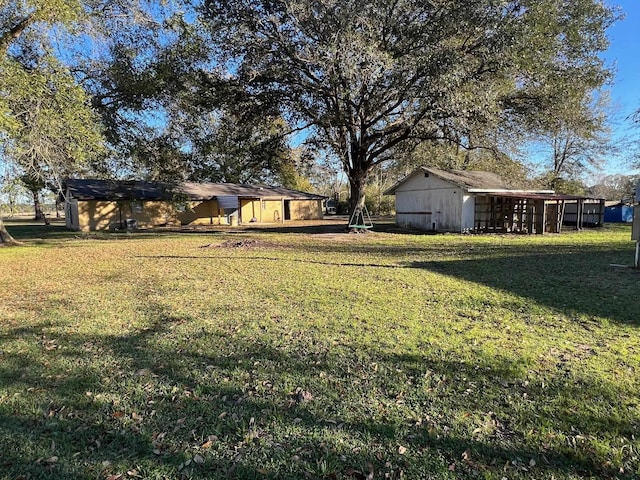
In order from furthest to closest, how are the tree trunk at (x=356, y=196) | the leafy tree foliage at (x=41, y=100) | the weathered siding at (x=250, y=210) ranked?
the weathered siding at (x=250, y=210), the tree trunk at (x=356, y=196), the leafy tree foliage at (x=41, y=100)

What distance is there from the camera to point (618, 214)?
98.2ft

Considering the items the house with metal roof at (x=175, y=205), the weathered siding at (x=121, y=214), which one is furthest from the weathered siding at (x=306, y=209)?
the weathered siding at (x=121, y=214)

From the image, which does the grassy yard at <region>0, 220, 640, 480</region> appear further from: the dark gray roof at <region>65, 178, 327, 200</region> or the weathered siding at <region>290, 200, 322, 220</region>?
the weathered siding at <region>290, 200, 322, 220</region>

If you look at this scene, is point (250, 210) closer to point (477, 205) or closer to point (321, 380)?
point (477, 205)

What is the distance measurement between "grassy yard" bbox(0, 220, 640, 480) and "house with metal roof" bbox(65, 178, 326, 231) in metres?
15.0

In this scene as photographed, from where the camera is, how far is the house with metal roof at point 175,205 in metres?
25.3

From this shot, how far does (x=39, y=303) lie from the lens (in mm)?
6438

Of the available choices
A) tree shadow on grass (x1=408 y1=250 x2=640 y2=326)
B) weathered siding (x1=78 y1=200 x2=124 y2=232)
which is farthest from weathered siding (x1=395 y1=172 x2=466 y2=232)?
weathered siding (x1=78 y1=200 x2=124 y2=232)

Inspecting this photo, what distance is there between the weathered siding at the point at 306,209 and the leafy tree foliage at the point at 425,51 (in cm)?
1899

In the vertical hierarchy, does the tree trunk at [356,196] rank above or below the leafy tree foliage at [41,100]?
below

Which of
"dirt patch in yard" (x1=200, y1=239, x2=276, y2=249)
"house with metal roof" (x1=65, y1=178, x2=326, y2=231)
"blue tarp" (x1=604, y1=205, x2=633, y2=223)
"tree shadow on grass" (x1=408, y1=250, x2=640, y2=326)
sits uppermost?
"house with metal roof" (x1=65, y1=178, x2=326, y2=231)

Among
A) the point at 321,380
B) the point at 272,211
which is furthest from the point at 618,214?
the point at 321,380

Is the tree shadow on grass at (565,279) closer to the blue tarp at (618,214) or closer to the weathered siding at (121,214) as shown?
the blue tarp at (618,214)

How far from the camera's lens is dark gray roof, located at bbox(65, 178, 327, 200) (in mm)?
22938
